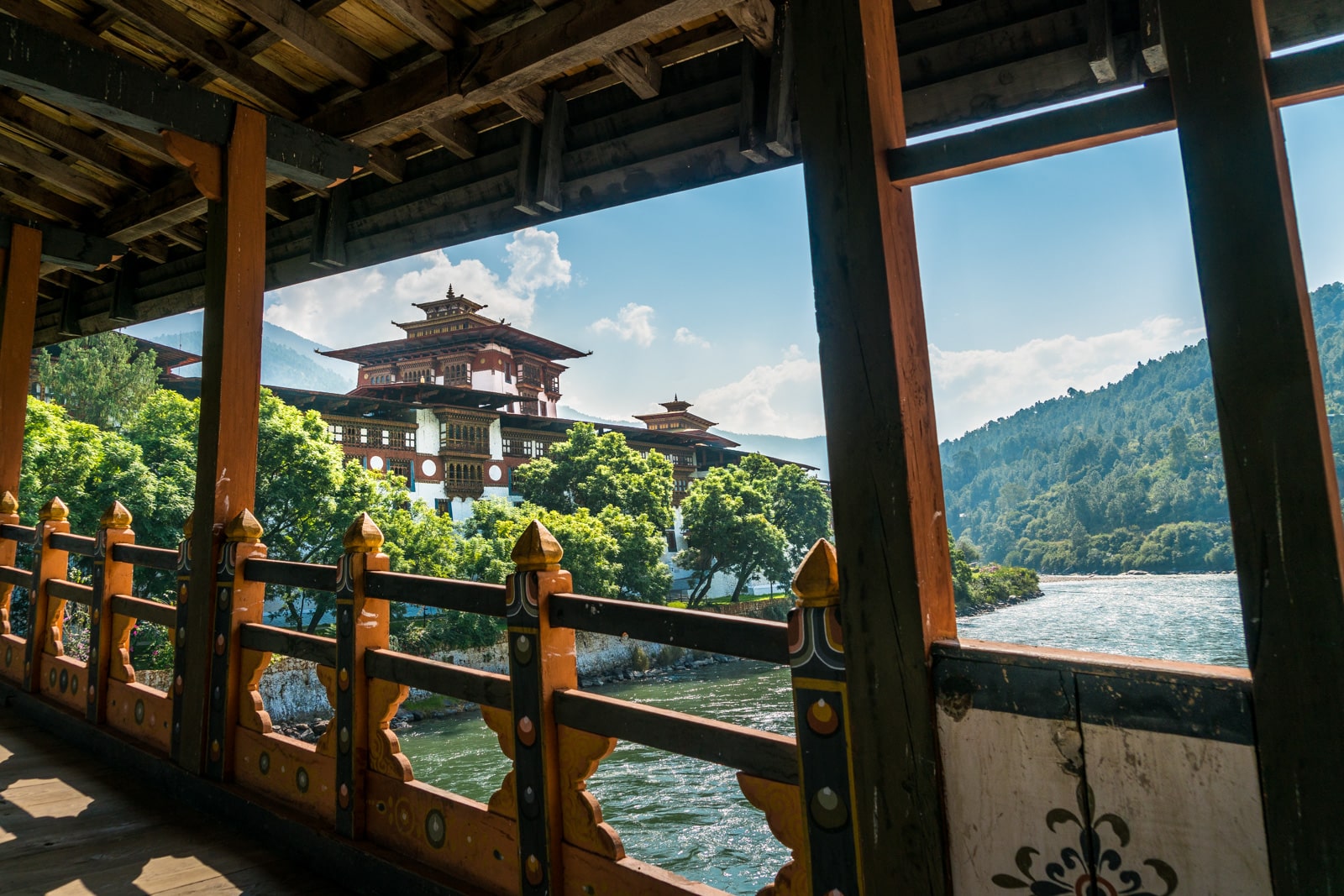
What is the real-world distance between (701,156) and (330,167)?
1.49 metres

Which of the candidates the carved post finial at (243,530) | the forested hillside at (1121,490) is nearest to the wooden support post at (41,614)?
the carved post finial at (243,530)

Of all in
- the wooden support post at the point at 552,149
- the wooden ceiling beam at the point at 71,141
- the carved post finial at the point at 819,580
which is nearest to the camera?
the carved post finial at the point at 819,580

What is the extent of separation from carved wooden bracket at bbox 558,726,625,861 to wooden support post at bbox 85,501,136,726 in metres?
2.62

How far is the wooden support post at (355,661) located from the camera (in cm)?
219

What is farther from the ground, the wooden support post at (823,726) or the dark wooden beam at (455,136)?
the dark wooden beam at (455,136)

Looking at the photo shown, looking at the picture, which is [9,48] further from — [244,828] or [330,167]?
[244,828]

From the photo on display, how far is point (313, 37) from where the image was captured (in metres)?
2.65

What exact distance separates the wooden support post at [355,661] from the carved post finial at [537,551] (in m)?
0.52

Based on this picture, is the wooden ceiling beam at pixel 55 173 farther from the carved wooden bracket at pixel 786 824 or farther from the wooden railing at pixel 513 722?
the carved wooden bracket at pixel 786 824

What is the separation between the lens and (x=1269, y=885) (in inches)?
35.2

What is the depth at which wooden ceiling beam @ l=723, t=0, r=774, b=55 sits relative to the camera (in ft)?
7.65

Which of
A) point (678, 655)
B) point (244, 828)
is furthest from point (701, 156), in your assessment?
point (678, 655)

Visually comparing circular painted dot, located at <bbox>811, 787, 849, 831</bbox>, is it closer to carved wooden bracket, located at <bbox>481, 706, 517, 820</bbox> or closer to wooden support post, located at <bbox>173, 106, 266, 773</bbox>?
carved wooden bracket, located at <bbox>481, 706, 517, 820</bbox>

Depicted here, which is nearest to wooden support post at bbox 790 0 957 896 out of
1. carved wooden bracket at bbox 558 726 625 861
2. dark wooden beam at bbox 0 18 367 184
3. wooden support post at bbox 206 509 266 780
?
carved wooden bracket at bbox 558 726 625 861
